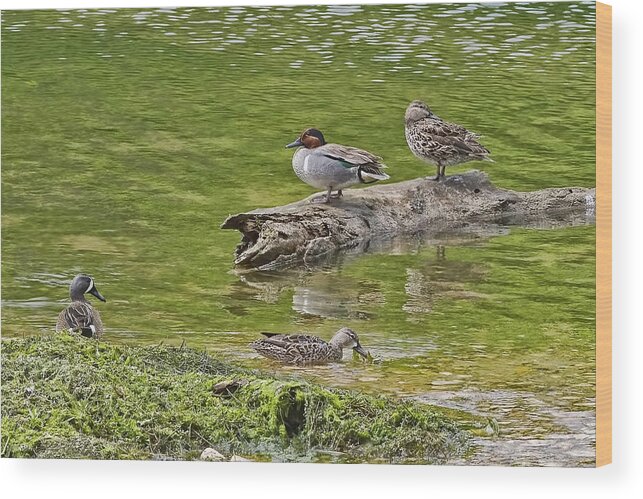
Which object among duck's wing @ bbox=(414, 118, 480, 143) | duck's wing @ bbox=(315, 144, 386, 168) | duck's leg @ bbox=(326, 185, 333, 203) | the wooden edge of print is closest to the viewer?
the wooden edge of print

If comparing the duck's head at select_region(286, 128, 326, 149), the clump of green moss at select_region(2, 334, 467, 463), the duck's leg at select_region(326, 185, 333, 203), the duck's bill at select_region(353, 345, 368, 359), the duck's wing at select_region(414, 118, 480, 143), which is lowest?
the clump of green moss at select_region(2, 334, 467, 463)

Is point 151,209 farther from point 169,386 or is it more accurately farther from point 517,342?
point 517,342

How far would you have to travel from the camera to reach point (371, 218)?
10102 mm

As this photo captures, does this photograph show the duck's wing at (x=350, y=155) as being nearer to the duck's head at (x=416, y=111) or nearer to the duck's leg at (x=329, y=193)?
the duck's leg at (x=329, y=193)

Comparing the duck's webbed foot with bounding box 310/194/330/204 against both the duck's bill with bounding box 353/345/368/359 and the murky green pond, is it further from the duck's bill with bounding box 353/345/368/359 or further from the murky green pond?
the duck's bill with bounding box 353/345/368/359

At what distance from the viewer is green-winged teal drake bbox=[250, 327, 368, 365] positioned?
9641 millimetres

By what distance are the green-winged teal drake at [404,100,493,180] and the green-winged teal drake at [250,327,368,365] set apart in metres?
1.12

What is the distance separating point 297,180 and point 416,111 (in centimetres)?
78

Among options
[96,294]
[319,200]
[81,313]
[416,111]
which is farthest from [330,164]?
[81,313]

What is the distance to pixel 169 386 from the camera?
971cm

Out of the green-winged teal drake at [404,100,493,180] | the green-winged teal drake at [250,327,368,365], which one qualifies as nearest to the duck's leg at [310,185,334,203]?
the green-winged teal drake at [404,100,493,180]

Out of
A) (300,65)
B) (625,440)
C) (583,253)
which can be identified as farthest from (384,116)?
(625,440)

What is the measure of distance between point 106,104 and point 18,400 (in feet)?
5.78

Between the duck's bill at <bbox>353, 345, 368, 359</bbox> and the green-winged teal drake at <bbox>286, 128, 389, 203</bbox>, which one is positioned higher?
the green-winged teal drake at <bbox>286, 128, 389, 203</bbox>
